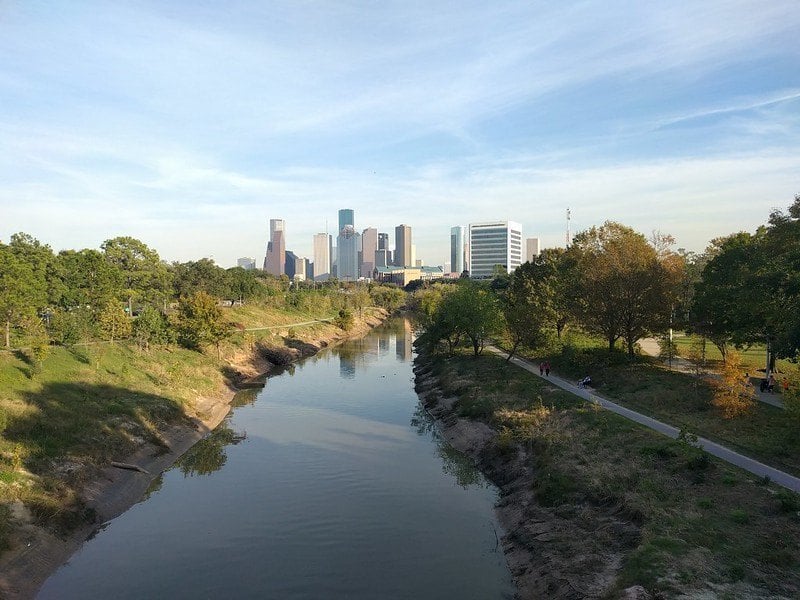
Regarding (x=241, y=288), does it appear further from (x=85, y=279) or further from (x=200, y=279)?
(x=85, y=279)

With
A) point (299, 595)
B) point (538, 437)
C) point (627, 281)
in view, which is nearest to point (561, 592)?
point (299, 595)

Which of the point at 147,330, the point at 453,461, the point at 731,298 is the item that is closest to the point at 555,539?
the point at 453,461

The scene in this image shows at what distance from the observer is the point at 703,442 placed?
28.0 meters

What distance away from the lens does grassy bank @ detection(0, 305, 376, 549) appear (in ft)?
84.2

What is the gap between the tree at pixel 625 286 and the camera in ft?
157

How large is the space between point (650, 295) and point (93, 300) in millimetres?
59906

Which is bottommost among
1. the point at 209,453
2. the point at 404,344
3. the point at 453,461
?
the point at 209,453

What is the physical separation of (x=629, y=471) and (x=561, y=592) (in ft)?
27.4

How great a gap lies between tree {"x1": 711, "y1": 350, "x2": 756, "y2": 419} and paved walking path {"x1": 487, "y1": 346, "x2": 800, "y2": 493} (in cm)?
311

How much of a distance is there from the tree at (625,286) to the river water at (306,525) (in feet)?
67.8

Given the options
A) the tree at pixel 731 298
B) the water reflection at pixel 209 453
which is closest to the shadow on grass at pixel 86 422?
the water reflection at pixel 209 453

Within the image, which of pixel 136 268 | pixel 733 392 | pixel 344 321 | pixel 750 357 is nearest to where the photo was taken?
pixel 733 392

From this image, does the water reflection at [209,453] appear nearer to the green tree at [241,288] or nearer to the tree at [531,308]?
the tree at [531,308]

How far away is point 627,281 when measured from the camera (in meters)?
48.8
